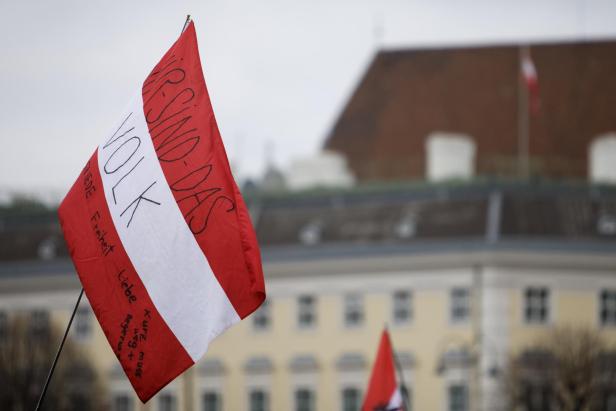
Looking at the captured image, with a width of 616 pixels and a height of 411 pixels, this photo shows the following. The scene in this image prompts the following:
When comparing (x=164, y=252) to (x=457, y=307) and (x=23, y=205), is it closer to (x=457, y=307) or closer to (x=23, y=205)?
(x=457, y=307)

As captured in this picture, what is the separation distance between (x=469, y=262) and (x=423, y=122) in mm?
14103

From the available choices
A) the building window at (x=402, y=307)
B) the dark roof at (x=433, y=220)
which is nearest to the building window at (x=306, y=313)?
the dark roof at (x=433, y=220)

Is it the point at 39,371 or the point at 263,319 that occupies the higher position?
the point at 263,319

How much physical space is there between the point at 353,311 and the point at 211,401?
17.7 feet

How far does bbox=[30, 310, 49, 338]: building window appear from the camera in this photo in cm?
6053

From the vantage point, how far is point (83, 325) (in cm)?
6444

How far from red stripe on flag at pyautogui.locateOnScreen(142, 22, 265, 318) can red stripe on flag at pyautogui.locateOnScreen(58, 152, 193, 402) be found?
0.40m

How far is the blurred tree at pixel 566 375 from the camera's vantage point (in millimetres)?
50375

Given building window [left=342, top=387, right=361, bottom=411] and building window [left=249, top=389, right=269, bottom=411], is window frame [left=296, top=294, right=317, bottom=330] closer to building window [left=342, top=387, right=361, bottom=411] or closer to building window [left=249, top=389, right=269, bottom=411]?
building window [left=249, top=389, right=269, bottom=411]

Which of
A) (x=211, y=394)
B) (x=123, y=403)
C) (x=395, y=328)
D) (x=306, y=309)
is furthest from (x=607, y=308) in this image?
(x=123, y=403)

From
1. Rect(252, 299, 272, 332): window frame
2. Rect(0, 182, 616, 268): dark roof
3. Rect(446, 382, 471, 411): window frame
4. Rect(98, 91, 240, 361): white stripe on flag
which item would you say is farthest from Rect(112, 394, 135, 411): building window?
Rect(98, 91, 240, 361): white stripe on flag

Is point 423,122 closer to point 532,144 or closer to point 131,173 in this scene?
point 532,144

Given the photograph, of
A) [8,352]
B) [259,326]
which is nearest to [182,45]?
[8,352]

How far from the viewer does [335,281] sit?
203ft
